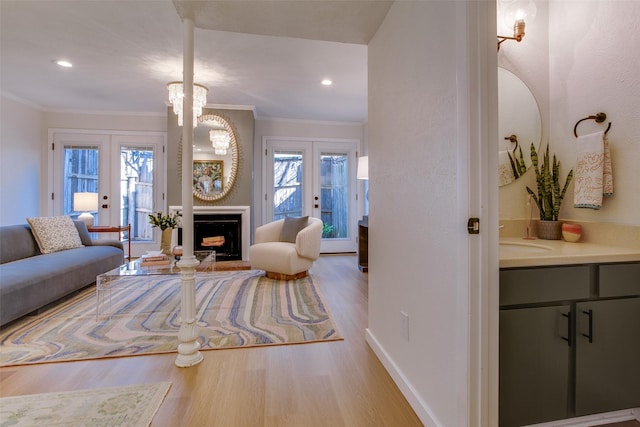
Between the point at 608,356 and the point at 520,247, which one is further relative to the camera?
the point at 520,247

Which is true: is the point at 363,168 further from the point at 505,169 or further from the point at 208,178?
the point at 208,178

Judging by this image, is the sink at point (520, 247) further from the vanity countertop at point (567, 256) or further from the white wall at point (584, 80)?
the white wall at point (584, 80)

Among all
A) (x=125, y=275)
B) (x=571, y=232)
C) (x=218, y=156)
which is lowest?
(x=125, y=275)

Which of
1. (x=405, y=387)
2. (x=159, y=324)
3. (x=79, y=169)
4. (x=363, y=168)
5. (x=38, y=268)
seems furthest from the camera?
(x=79, y=169)

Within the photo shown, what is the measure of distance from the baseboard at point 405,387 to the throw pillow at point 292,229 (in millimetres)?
2057

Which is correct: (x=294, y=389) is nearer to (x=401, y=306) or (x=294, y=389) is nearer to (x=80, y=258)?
(x=401, y=306)

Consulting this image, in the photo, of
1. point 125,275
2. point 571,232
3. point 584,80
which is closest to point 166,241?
point 125,275

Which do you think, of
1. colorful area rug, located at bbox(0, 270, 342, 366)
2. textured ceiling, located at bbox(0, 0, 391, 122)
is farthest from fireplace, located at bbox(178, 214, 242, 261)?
textured ceiling, located at bbox(0, 0, 391, 122)

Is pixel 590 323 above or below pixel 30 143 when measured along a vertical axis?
below

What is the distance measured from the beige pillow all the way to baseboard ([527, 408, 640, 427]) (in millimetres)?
4337

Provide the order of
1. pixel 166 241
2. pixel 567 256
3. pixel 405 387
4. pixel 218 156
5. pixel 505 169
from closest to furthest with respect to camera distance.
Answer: pixel 567 256
pixel 405 387
pixel 505 169
pixel 166 241
pixel 218 156

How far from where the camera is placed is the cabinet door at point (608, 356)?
1158 millimetres

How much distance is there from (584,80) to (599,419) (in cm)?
170

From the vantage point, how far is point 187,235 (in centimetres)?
174
